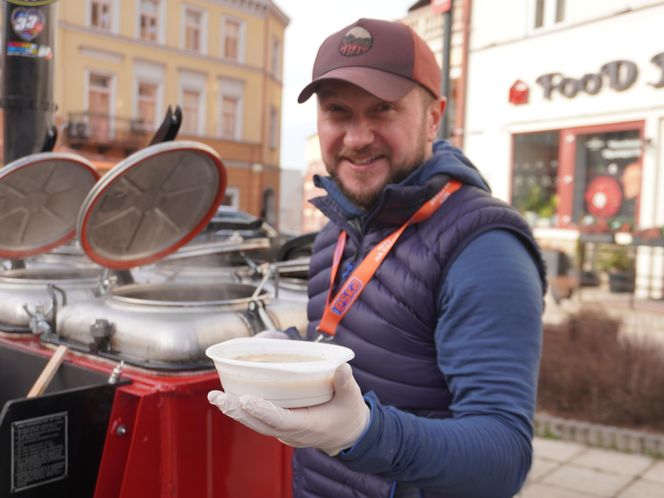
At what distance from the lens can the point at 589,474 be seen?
4211 mm

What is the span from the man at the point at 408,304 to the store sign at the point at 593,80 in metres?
6.74

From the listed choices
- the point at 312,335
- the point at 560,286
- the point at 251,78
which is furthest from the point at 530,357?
the point at 251,78

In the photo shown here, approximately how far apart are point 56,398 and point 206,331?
20.4 inches

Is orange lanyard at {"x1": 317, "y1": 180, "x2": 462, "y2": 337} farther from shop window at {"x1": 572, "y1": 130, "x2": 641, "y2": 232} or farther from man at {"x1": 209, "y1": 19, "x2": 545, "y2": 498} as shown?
shop window at {"x1": 572, "y1": 130, "x2": 641, "y2": 232}

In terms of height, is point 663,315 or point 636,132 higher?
point 636,132

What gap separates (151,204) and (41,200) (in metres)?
0.72

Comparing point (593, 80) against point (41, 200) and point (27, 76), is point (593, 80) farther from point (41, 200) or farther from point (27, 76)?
point (41, 200)

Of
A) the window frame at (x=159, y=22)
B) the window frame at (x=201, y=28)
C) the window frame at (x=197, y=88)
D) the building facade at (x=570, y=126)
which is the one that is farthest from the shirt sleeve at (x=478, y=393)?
the window frame at (x=201, y=28)

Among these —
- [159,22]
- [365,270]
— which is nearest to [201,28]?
[159,22]

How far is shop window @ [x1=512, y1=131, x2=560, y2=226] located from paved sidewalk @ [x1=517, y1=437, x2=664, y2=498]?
25.5 feet

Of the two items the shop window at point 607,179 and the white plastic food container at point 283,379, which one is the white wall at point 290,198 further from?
the white plastic food container at point 283,379

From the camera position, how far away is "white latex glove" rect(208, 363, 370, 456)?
1019 mm

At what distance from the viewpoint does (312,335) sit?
184 cm

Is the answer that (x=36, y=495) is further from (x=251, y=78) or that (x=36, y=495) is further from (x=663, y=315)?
(x=251, y=78)
